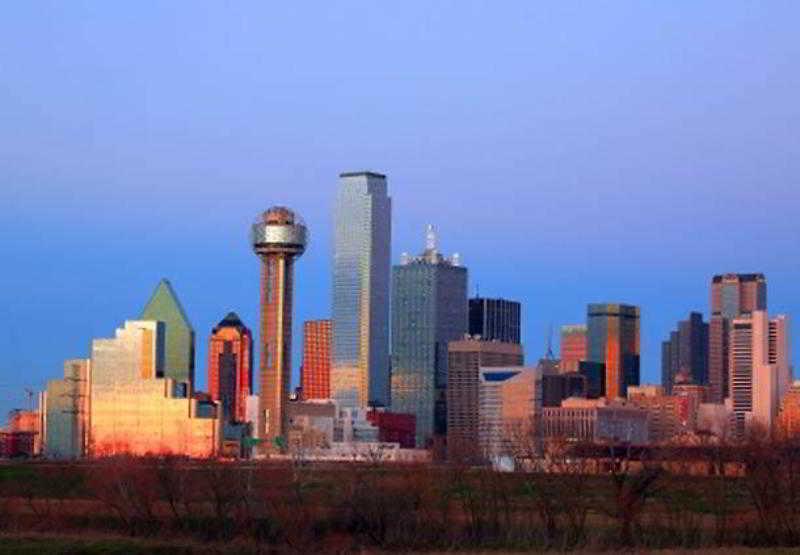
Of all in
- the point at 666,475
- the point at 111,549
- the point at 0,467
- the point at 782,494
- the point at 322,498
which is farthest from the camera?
the point at 0,467

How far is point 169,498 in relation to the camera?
96375mm

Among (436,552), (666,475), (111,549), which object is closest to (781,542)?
(436,552)

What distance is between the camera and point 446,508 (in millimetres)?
90438

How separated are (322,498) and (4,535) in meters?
21.3

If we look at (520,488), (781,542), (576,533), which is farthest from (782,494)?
(520,488)

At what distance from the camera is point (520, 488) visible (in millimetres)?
107500

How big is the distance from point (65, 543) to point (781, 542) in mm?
34037

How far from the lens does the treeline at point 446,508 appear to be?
8444 cm

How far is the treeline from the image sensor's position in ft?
277

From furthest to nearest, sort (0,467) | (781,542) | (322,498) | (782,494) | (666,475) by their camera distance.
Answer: (0,467)
(666,475)
(322,498)
(782,494)
(781,542)

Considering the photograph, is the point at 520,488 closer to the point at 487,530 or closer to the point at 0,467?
the point at 487,530

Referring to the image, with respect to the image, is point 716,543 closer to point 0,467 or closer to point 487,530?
point 487,530

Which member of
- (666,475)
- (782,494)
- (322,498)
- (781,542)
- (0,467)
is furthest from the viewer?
(0,467)

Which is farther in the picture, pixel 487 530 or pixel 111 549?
pixel 487 530
